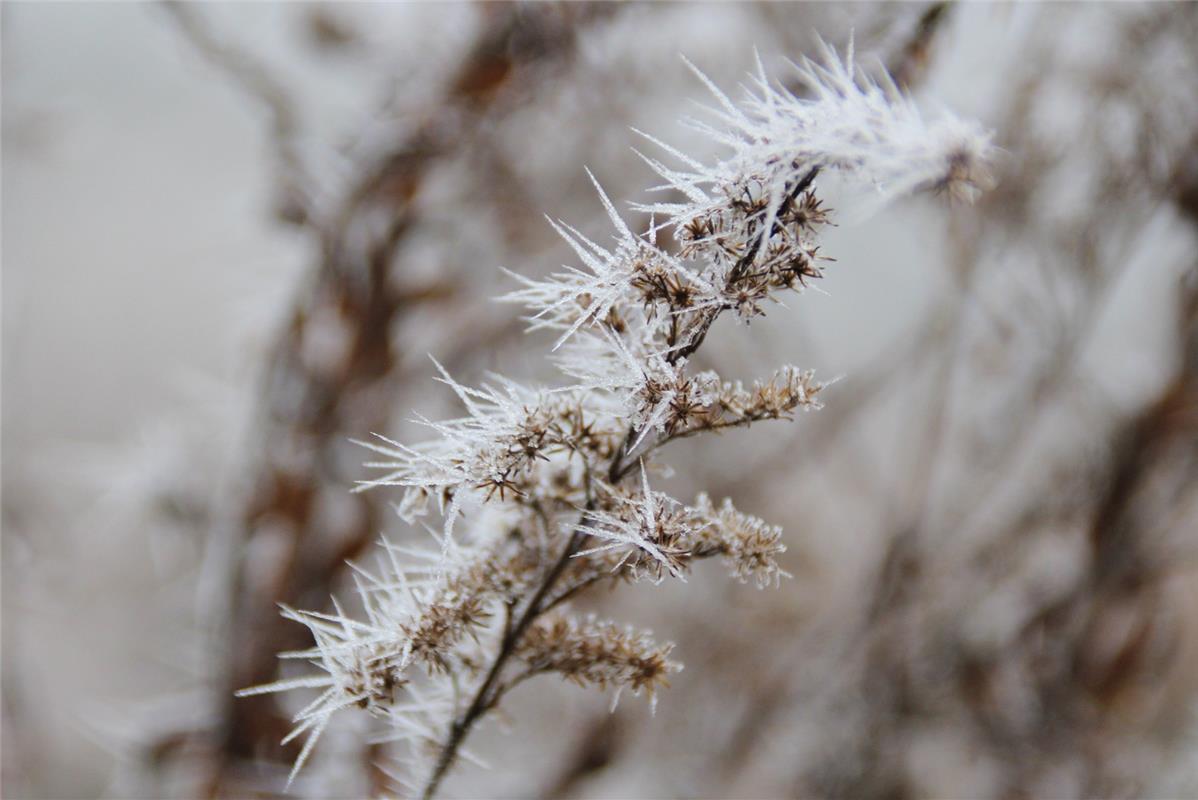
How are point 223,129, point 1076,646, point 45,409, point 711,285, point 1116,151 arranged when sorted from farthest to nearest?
1. point 45,409
2. point 223,129
3. point 1076,646
4. point 1116,151
5. point 711,285

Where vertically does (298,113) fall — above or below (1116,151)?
above

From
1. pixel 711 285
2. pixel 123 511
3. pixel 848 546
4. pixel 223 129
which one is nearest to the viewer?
pixel 711 285

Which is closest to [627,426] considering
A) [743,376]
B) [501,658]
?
[501,658]

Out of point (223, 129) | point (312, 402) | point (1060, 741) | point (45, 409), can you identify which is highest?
point (45, 409)

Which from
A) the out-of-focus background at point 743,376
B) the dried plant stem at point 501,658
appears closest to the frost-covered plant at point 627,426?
the dried plant stem at point 501,658

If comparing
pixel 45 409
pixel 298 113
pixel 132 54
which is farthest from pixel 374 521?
pixel 45 409

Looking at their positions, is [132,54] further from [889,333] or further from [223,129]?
[889,333]

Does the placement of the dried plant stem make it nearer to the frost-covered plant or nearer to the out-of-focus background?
the frost-covered plant
